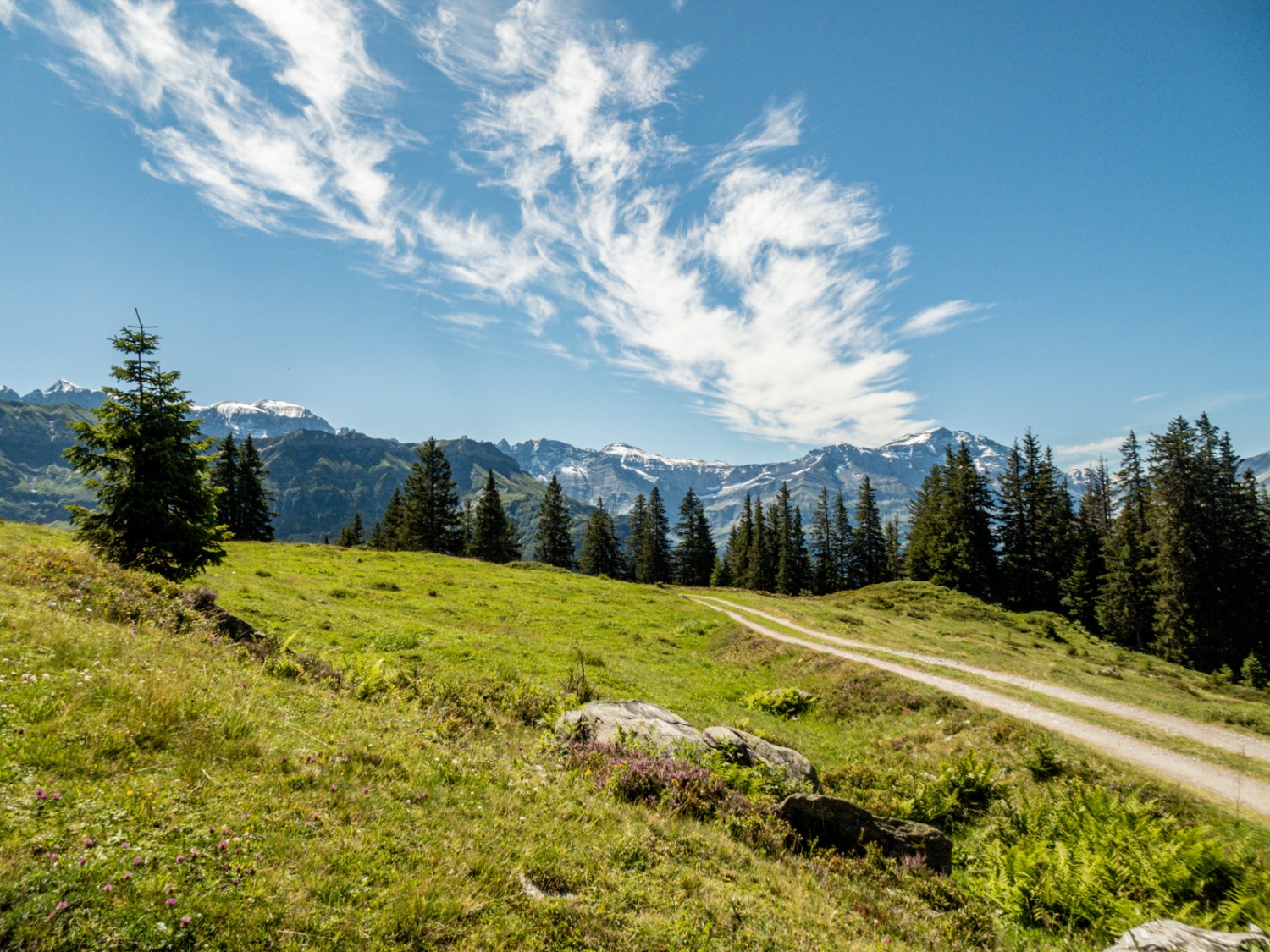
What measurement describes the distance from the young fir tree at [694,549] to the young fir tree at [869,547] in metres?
A: 25.6

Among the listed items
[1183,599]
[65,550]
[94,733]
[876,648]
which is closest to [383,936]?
[94,733]

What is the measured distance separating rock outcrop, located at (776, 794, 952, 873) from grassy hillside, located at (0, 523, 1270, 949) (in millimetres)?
531

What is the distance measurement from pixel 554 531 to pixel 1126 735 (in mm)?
76358

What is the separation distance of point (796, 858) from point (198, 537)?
67.5ft

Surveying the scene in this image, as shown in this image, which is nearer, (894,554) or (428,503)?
(428,503)

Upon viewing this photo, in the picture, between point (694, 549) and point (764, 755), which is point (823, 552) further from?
point (764, 755)

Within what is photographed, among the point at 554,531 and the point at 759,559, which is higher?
the point at 554,531

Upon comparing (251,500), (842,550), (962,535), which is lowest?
(842,550)

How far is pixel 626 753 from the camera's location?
1113cm

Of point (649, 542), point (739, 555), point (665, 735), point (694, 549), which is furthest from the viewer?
point (739, 555)

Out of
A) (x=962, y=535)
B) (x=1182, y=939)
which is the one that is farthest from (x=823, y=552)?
(x=1182, y=939)

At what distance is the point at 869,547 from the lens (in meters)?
91.4

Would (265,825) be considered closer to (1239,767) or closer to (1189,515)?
(1239,767)

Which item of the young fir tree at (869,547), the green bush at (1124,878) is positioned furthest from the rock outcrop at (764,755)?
the young fir tree at (869,547)
